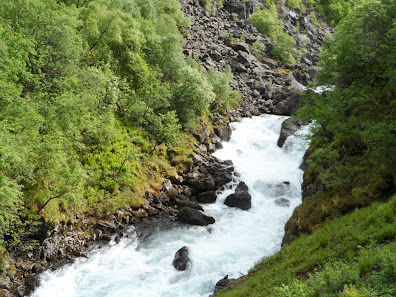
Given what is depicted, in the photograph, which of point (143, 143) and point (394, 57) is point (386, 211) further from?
point (143, 143)

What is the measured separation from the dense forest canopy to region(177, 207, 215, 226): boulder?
5.35 metres

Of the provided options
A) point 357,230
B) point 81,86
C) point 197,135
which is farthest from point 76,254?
point 197,135

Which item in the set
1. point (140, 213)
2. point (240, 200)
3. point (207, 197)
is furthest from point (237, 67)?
point (140, 213)

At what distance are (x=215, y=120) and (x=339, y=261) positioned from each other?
112 feet

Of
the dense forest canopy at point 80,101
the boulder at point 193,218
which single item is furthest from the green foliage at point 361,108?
the dense forest canopy at point 80,101

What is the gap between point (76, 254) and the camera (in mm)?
19344

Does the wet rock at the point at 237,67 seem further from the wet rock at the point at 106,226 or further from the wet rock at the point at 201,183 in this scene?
the wet rock at the point at 106,226

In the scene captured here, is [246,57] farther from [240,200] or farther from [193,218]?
[193,218]

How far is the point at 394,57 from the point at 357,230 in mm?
11386

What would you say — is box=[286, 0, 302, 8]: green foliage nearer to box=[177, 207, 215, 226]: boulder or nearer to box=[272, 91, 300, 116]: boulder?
box=[272, 91, 300, 116]: boulder

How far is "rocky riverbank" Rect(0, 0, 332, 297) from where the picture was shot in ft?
60.1

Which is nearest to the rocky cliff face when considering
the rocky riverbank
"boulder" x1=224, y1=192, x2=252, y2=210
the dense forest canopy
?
the rocky riverbank

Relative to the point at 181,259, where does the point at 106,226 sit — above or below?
Result: above

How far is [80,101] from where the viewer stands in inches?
870
